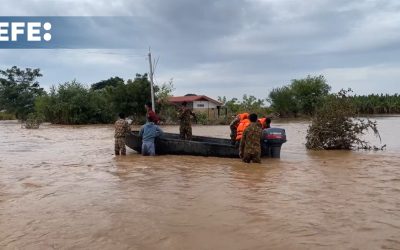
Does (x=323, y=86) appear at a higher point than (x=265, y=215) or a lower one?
higher

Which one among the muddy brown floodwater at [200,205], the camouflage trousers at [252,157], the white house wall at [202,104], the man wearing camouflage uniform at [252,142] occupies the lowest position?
the muddy brown floodwater at [200,205]

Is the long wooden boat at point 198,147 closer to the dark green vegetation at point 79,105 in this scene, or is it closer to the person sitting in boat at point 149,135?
the person sitting in boat at point 149,135

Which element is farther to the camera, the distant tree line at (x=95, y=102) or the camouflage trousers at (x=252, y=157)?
the distant tree line at (x=95, y=102)

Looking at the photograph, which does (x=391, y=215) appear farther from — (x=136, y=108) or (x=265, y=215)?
(x=136, y=108)

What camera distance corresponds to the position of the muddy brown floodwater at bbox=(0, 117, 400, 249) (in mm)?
4496

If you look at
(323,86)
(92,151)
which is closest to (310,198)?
(92,151)

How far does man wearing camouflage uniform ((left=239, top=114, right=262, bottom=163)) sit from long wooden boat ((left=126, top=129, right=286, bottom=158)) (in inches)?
31.4

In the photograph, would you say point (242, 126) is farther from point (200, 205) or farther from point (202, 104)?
point (202, 104)

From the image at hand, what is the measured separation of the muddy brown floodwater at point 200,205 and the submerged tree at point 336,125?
3452mm

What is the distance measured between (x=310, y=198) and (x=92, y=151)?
361 inches

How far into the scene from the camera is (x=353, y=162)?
36.0 ft

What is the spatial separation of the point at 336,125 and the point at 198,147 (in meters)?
5.11

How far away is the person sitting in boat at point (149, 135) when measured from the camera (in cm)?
1178

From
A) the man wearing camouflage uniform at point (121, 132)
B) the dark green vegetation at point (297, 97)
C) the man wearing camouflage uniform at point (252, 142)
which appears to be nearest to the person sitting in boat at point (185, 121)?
the man wearing camouflage uniform at point (121, 132)
